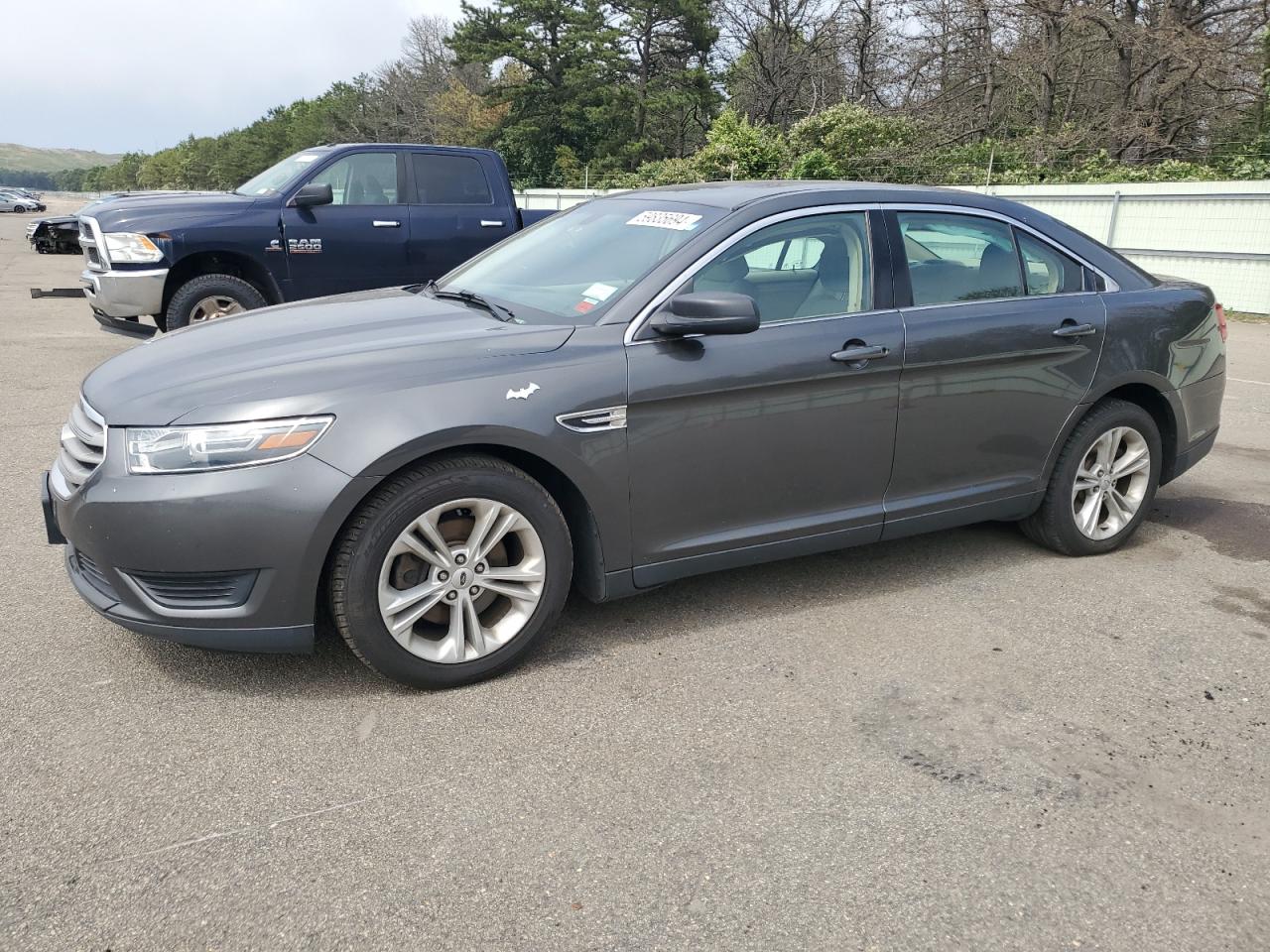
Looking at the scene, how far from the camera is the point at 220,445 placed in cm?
308

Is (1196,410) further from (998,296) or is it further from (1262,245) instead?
(1262,245)

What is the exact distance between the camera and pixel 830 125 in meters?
24.6

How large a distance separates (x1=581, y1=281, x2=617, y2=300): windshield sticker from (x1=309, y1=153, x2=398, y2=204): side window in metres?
6.07

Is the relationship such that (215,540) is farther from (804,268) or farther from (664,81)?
(664,81)

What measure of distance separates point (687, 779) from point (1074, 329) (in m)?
2.70

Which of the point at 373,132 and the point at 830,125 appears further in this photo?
the point at 373,132

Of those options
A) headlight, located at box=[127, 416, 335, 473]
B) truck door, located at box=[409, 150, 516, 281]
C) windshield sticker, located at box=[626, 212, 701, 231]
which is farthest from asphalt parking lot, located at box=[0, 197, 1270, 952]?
truck door, located at box=[409, 150, 516, 281]

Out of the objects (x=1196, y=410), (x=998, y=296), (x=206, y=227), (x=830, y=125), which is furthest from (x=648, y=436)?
(x=830, y=125)

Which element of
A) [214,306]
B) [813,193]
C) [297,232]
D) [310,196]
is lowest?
[214,306]

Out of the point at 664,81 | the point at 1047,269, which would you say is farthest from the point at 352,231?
the point at 664,81

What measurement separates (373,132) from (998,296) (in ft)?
241

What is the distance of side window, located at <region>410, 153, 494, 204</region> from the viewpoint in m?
9.64

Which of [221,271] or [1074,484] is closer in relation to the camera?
[1074,484]

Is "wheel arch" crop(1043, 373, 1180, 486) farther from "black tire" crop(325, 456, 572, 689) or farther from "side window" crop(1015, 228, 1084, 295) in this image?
"black tire" crop(325, 456, 572, 689)
